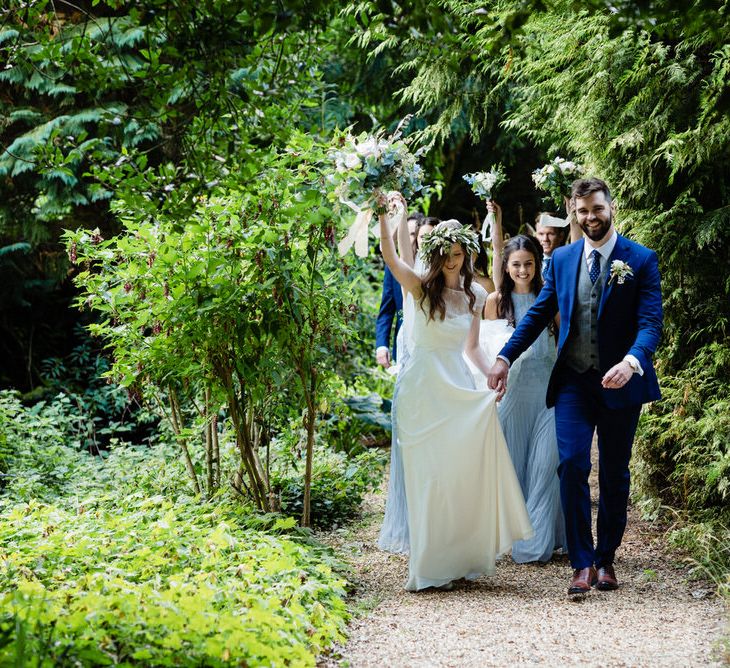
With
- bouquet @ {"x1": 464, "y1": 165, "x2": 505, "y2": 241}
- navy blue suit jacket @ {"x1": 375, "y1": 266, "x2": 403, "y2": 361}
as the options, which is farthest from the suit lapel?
navy blue suit jacket @ {"x1": 375, "y1": 266, "x2": 403, "y2": 361}

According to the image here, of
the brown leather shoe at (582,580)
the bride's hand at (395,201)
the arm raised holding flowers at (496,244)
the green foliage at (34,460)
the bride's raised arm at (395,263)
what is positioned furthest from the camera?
the green foliage at (34,460)

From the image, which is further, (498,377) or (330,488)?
(330,488)

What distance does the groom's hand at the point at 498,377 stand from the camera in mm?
5445

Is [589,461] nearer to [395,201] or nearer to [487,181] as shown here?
[395,201]

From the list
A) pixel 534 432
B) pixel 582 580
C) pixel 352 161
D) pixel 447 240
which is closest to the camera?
pixel 582 580

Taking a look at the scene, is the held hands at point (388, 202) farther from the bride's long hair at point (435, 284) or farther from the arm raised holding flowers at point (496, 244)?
the arm raised holding flowers at point (496, 244)

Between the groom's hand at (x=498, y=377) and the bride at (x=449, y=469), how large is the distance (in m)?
0.07

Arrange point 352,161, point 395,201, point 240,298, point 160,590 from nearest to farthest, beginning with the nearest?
point 160,590 → point 352,161 → point 240,298 → point 395,201

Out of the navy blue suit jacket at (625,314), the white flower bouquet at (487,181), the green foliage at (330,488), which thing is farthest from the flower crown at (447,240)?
the green foliage at (330,488)

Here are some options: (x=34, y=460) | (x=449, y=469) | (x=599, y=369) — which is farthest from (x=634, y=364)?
(x=34, y=460)

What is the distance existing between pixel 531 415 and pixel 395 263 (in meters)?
1.64

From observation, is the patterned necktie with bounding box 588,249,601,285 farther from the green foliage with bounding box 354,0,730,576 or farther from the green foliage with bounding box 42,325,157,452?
the green foliage with bounding box 42,325,157,452

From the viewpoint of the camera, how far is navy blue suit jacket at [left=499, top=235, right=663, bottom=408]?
509cm

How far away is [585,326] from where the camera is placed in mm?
5266
